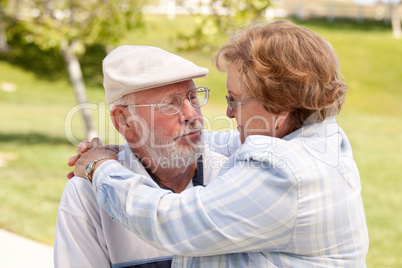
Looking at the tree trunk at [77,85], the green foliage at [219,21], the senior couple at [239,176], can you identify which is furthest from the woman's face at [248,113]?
the tree trunk at [77,85]

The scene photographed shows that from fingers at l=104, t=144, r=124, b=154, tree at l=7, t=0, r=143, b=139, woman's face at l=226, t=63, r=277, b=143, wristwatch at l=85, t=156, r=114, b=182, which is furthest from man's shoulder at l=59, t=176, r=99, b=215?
tree at l=7, t=0, r=143, b=139

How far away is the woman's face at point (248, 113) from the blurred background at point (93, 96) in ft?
2.36

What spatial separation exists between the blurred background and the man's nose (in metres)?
0.44

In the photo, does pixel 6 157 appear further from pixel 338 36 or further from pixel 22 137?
pixel 338 36

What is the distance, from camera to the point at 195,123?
98.0 inches

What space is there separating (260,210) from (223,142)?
3.96 ft

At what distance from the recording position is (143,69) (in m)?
2.31

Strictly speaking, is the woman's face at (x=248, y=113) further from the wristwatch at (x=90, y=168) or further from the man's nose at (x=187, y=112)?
the wristwatch at (x=90, y=168)

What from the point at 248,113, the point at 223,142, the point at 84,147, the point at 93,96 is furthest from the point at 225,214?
the point at 93,96

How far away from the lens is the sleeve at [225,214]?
5.67ft

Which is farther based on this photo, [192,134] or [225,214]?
[192,134]

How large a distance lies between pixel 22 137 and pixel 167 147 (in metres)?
12.5

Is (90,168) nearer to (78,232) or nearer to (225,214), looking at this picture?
(78,232)

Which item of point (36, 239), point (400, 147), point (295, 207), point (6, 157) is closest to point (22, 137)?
point (6, 157)
